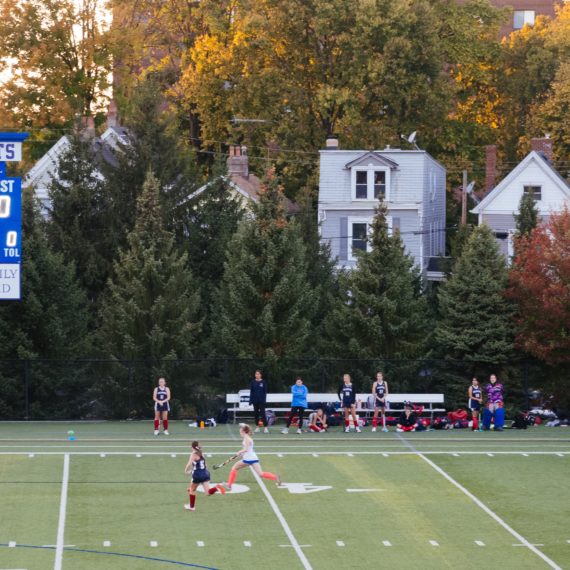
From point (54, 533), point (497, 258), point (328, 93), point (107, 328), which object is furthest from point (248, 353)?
point (328, 93)

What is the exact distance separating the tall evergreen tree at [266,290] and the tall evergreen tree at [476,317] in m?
4.61

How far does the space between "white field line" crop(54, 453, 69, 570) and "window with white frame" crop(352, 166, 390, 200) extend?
3522 centimetres

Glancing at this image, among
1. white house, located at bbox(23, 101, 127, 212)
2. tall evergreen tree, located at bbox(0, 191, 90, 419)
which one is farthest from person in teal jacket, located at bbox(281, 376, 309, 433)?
white house, located at bbox(23, 101, 127, 212)

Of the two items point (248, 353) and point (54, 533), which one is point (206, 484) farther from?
point (248, 353)

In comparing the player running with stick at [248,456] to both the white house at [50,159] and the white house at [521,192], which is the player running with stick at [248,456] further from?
the white house at [521,192]

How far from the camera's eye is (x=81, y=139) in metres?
56.1

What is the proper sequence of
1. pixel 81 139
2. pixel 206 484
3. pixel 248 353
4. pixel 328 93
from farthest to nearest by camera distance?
pixel 328 93 → pixel 81 139 → pixel 248 353 → pixel 206 484

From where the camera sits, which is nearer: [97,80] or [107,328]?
[107,328]

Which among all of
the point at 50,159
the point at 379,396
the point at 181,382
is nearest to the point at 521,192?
the point at 50,159

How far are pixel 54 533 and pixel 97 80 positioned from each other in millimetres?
54413

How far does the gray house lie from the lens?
219 feet

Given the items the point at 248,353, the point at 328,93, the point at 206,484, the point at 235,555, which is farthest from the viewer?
the point at 328,93

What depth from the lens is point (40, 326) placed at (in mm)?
45656

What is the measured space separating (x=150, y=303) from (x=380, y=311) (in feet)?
24.4
